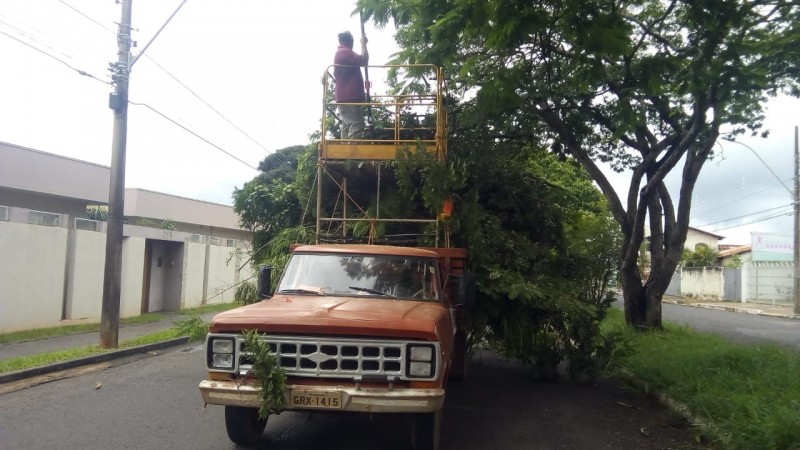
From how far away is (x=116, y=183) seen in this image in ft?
38.2

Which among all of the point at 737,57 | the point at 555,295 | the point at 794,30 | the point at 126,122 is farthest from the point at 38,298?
the point at 794,30

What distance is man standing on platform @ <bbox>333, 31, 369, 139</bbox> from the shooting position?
8.88 m

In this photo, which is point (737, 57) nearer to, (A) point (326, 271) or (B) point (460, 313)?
(B) point (460, 313)

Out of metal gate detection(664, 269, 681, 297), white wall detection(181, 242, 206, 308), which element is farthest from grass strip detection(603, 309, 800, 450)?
metal gate detection(664, 269, 681, 297)

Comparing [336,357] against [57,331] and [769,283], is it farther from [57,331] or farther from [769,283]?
[769,283]

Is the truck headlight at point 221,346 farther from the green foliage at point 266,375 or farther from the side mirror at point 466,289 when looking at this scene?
the side mirror at point 466,289

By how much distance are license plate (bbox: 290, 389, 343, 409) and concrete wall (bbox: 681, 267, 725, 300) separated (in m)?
39.2

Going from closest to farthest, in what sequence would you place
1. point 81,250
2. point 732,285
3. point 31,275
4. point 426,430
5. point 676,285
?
point 426,430 < point 31,275 < point 81,250 < point 732,285 < point 676,285

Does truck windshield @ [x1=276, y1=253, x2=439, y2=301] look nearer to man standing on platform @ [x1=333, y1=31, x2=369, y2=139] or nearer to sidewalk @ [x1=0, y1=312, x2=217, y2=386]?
man standing on platform @ [x1=333, y1=31, x2=369, y2=139]

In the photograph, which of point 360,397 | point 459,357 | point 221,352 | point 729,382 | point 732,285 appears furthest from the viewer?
point 732,285

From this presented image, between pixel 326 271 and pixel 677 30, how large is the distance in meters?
9.34

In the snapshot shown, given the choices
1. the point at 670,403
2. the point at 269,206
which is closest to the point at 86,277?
the point at 269,206

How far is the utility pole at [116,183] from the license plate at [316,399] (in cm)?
793

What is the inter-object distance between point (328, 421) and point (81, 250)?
11771mm
